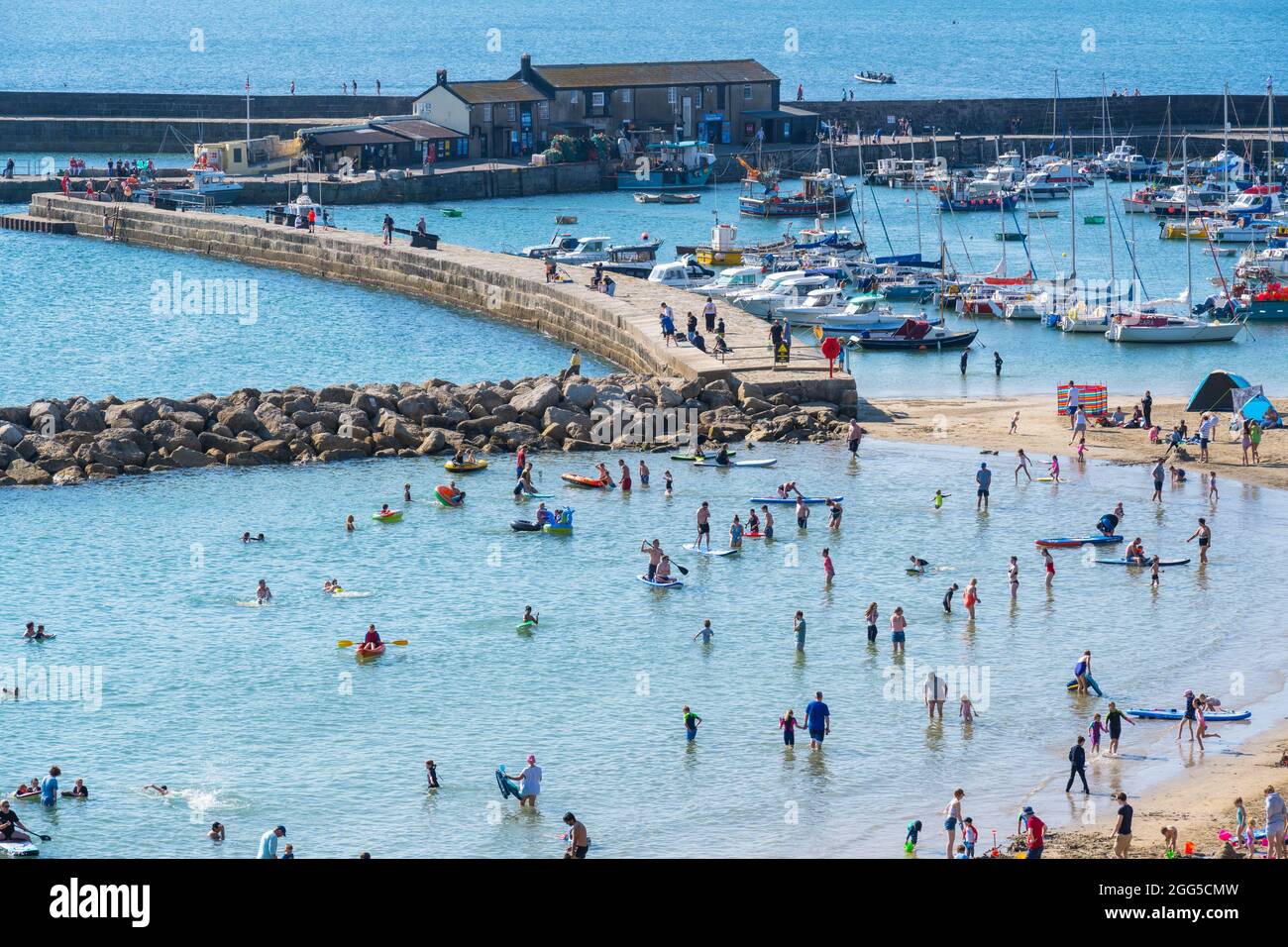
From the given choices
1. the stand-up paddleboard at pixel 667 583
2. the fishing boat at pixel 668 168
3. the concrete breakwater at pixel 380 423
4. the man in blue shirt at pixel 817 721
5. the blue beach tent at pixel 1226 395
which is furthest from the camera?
the fishing boat at pixel 668 168

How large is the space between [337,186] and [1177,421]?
63.8 metres

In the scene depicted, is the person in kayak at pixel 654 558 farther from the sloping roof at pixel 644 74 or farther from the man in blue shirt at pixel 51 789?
the sloping roof at pixel 644 74

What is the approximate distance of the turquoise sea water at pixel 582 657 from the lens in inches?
1021

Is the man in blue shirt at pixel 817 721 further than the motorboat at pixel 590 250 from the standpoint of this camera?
No

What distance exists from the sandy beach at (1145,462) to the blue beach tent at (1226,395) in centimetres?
63

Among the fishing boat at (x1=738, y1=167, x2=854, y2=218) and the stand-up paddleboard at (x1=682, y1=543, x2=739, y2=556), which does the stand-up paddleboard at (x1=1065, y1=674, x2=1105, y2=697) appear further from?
the fishing boat at (x1=738, y1=167, x2=854, y2=218)

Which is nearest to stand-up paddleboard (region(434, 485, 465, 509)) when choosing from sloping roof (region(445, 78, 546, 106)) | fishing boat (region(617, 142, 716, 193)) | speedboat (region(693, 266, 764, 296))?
speedboat (region(693, 266, 764, 296))

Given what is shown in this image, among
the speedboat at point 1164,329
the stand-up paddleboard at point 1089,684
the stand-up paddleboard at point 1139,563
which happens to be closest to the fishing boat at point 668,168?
the speedboat at point 1164,329

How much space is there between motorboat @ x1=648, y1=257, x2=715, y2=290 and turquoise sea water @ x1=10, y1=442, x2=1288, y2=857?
97.6ft

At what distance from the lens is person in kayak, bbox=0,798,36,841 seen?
24.1 m

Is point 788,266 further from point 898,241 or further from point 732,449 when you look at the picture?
point 732,449

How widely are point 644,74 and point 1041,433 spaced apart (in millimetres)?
71362

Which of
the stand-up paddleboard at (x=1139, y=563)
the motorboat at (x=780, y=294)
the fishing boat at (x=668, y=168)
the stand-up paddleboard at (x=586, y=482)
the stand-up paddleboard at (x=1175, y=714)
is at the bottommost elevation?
the stand-up paddleboard at (x=1175, y=714)
